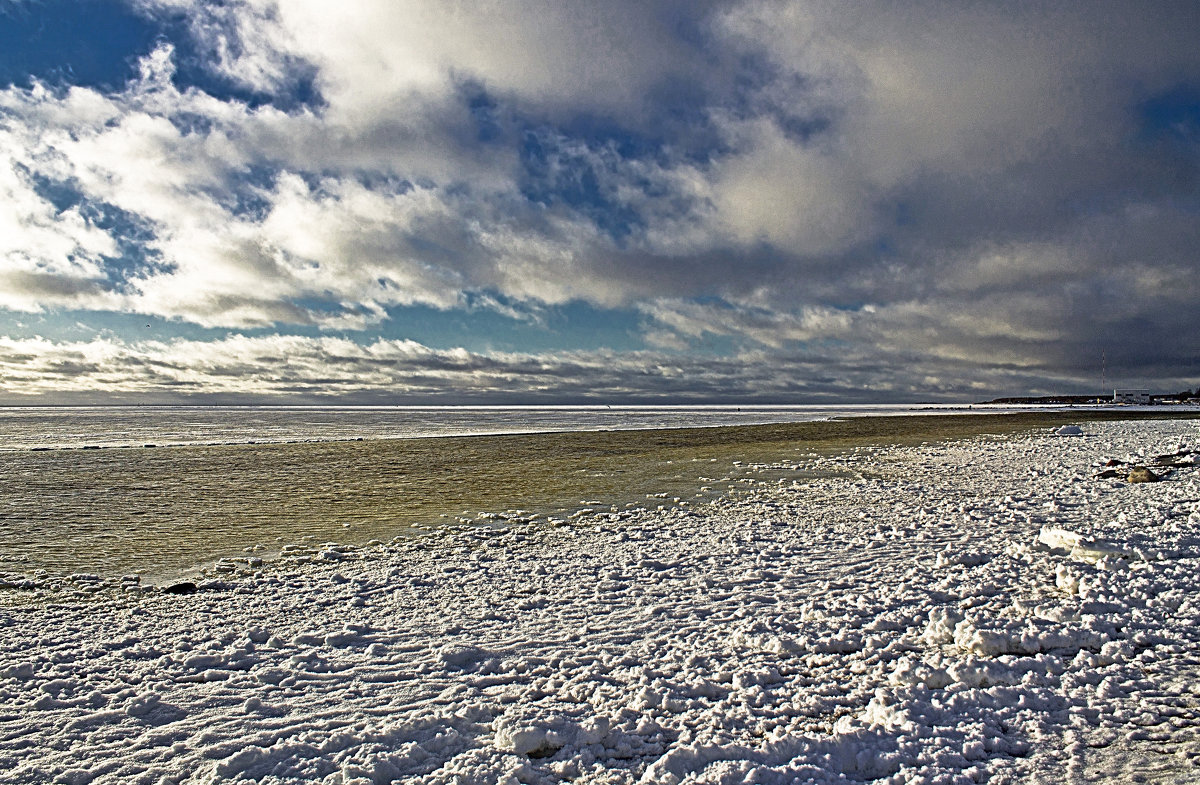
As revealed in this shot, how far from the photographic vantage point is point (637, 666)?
6297mm

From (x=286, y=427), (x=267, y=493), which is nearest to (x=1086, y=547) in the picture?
(x=267, y=493)

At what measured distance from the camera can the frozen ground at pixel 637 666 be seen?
4746mm

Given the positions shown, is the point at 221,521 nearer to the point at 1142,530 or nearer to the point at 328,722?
the point at 328,722

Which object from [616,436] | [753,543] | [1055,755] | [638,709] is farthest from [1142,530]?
[616,436]

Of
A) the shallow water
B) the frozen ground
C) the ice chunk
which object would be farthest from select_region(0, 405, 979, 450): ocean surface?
the ice chunk

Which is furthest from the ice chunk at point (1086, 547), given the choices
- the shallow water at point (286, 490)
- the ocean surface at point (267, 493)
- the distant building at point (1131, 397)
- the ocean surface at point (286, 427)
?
the distant building at point (1131, 397)

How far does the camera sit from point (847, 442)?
36750 millimetres

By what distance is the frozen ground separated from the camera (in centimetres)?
475

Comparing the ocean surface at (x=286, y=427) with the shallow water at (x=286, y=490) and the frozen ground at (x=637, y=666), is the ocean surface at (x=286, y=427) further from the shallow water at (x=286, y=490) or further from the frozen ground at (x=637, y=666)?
the frozen ground at (x=637, y=666)

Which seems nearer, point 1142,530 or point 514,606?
point 514,606

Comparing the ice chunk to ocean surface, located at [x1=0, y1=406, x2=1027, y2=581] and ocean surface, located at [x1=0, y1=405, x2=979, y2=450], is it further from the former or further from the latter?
ocean surface, located at [x1=0, y1=405, x2=979, y2=450]

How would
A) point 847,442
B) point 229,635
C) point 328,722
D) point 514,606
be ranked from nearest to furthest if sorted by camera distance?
point 328,722, point 229,635, point 514,606, point 847,442

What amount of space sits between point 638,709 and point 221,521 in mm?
12779

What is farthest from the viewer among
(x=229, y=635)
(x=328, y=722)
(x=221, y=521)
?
(x=221, y=521)
